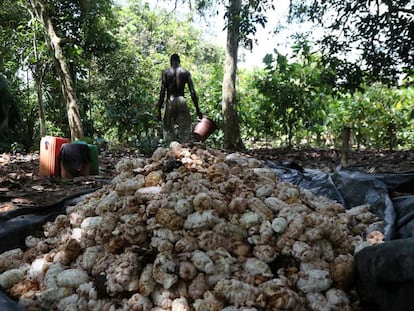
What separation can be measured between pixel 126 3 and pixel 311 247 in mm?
16262

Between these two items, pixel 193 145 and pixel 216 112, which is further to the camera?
pixel 216 112

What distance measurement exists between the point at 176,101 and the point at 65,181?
2.41 m

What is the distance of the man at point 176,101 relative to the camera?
588 centimetres

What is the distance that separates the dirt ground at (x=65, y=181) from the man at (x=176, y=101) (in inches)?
40.6

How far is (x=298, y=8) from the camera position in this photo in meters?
5.64

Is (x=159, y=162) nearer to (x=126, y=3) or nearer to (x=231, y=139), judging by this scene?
(x=231, y=139)

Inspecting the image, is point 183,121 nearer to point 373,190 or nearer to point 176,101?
point 176,101

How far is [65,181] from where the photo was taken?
4.00 meters

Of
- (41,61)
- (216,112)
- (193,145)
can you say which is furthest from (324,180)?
(41,61)

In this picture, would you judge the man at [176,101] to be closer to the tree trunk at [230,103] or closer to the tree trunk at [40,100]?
the tree trunk at [230,103]

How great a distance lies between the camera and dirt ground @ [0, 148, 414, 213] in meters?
3.25

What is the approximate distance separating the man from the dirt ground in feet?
3.38

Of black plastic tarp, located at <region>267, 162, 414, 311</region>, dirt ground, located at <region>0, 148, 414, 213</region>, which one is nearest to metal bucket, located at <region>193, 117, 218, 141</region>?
dirt ground, located at <region>0, 148, 414, 213</region>

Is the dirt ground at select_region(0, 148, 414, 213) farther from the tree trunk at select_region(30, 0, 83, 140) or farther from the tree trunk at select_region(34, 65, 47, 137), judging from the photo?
the tree trunk at select_region(34, 65, 47, 137)
